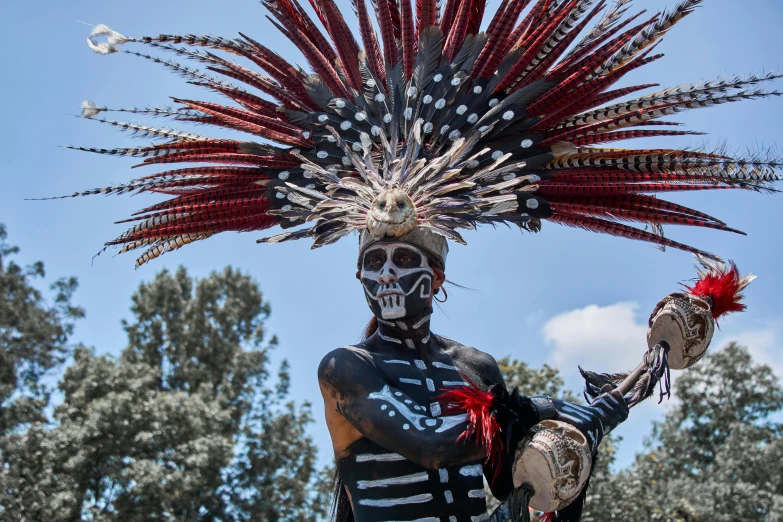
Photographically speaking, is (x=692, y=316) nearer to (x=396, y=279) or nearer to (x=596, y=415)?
(x=596, y=415)

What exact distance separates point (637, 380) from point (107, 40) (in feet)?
13.2

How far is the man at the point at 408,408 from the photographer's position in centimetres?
405

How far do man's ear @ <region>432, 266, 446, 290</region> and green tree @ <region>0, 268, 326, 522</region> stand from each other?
1592cm

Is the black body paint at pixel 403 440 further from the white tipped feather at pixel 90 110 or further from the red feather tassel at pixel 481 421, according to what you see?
the white tipped feather at pixel 90 110

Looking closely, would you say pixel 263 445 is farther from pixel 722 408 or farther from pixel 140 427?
pixel 722 408

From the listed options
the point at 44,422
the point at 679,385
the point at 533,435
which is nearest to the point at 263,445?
the point at 44,422

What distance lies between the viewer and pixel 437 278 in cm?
508

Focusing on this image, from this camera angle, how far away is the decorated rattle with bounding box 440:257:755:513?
3.75 m

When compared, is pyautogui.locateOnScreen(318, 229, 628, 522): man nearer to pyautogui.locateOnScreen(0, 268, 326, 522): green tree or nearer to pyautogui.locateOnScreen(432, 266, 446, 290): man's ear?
pyautogui.locateOnScreen(432, 266, 446, 290): man's ear

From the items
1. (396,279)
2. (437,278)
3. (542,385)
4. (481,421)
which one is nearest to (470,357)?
(437,278)

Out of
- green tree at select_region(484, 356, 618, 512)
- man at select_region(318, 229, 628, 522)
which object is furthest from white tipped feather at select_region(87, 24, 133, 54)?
green tree at select_region(484, 356, 618, 512)

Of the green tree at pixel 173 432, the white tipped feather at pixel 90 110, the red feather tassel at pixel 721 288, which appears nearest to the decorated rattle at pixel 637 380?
the red feather tassel at pixel 721 288

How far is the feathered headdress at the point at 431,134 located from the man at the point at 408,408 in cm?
28

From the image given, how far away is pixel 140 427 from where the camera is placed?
20734 millimetres
